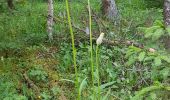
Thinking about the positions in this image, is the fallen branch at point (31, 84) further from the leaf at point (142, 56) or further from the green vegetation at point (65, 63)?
the leaf at point (142, 56)

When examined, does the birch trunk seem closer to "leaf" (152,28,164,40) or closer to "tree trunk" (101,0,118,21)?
"tree trunk" (101,0,118,21)

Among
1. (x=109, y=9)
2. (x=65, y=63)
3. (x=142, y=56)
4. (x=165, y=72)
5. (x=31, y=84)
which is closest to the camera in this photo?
(x=165, y=72)

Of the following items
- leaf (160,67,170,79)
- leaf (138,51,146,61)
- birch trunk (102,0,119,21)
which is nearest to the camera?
leaf (160,67,170,79)

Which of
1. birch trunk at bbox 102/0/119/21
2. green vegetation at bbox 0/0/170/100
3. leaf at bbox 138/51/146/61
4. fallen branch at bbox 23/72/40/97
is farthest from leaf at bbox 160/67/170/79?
birch trunk at bbox 102/0/119/21

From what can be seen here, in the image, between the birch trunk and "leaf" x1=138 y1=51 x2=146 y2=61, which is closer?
"leaf" x1=138 y1=51 x2=146 y2=61

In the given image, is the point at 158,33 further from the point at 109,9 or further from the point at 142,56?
the point at 109,9

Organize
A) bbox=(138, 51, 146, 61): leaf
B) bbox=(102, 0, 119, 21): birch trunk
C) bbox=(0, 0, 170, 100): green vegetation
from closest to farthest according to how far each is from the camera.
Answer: bbox=(138, 51, 146, 61): leaf, bbox=(0, 0, 170, 100): green vegetation, bbox=(102, 0, 119, 21): birch trunk

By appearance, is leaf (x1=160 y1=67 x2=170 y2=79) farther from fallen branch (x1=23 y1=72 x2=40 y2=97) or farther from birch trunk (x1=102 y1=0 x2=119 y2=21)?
birch trunk (x1=102 y1=0 x2=119 y2=21)

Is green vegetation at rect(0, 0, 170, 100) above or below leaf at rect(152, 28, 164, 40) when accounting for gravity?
below

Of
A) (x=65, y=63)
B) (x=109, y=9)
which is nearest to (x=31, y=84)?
(x=65, y=63)

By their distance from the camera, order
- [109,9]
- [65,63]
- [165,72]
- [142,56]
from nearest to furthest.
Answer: [165,72] → [142,56] → [65,63] → [109,9]

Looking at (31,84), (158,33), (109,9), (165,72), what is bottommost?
(31,84)

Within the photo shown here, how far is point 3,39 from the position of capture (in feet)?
22.6

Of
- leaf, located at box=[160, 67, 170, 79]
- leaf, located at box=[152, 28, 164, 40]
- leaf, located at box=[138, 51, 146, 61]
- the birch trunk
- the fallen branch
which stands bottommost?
the fallen branch
